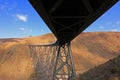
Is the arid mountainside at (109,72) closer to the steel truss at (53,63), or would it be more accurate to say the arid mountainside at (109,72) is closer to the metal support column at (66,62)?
the metal support column at (66,62)

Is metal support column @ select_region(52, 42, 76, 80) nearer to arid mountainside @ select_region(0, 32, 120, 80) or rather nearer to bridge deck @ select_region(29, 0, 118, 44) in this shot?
bridge deck @ select_region(29, 0, 118, 44)

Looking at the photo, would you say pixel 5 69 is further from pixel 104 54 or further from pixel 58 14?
pixel 58 14

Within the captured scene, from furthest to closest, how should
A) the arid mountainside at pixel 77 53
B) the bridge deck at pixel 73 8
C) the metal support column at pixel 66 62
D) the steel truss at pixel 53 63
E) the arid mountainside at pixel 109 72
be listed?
the arid mountainside at pixel 77 53
the steel truss at pixel 53 63
the metal support column at pixel 66 62
the arid mountainside at pixel 109 72
the bridge deck at pixel 73 8

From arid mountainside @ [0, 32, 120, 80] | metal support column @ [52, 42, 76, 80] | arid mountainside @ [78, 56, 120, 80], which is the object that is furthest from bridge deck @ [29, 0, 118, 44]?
arid mountainside @ [0, 32, 120, 80]

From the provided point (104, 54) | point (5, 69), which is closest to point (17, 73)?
point (5, 69)

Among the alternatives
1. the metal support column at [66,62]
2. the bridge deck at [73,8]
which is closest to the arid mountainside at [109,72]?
the metal support column at [66,62]

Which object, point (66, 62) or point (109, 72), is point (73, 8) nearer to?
point (109, 72)
